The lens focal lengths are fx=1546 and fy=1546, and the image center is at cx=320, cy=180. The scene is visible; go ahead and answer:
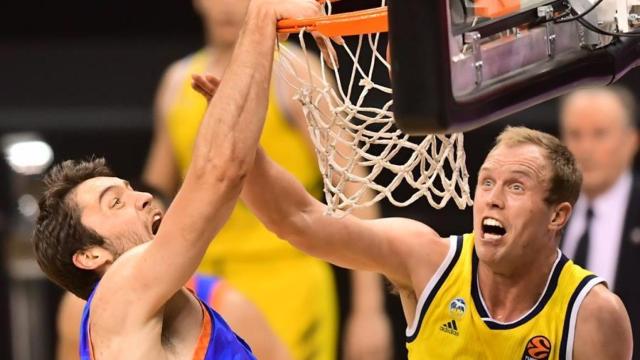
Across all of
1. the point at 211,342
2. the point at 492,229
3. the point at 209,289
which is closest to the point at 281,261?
the point at 209,289

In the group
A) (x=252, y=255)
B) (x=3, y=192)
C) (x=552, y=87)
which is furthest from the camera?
(x=3, y=192)

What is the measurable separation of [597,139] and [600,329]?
2.43 meters

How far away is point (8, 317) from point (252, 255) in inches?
70.4

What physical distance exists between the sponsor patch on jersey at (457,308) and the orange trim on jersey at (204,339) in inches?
26.0

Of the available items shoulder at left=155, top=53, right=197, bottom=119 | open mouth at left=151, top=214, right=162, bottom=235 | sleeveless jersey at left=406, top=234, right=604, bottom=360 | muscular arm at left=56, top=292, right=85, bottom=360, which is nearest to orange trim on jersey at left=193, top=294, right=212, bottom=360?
open mouth at left=151, top=214, right=162, bottom=235

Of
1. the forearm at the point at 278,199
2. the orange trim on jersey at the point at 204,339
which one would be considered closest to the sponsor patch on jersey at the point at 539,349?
the forearm at the point at 278,199

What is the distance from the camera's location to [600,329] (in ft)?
13.1

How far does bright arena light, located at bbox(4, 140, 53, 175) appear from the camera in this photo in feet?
23.2

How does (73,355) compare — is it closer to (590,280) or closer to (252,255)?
(252,255)

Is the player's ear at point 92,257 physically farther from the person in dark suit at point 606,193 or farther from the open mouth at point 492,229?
the person in dark suit at point 606,193

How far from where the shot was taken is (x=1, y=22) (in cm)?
823

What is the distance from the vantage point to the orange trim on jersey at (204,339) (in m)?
3.86

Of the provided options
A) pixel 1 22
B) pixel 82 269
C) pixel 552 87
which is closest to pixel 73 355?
pixel 82 269

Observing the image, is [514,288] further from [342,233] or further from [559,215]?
[342,233]
